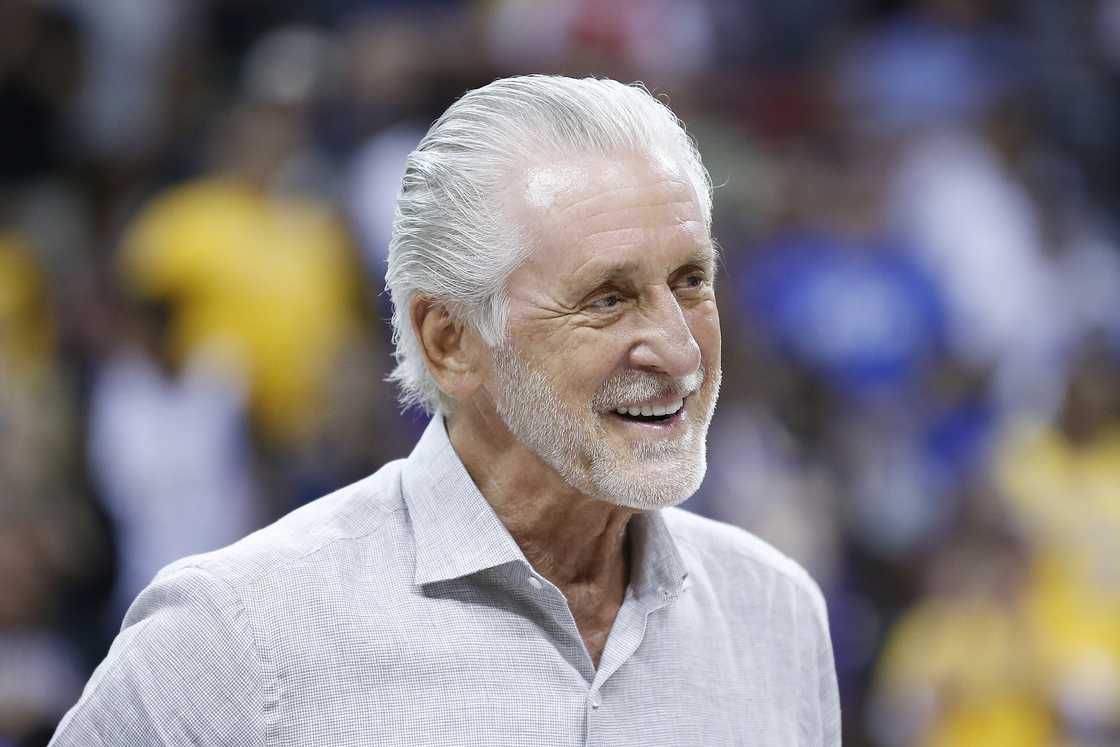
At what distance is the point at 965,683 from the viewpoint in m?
4.87

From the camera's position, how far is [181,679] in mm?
1965

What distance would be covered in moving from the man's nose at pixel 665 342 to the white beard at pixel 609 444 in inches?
0.8

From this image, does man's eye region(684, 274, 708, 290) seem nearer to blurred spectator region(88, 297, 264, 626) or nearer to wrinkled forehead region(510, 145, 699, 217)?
wrinkled forehead region(510, 145, 699, 217)

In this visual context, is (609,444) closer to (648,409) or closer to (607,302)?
(648,409)

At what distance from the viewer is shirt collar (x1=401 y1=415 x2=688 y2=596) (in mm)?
2080

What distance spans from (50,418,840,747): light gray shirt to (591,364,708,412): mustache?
206 mm

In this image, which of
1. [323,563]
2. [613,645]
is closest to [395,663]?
[323,563]

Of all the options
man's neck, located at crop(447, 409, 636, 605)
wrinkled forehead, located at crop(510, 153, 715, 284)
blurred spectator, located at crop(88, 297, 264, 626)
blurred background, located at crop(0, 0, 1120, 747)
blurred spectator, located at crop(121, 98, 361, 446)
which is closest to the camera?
wrinkled forehead, located at crop(510, 153, 715, 284)

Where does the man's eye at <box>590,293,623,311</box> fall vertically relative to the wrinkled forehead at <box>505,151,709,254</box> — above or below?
below

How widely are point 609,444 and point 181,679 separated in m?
0.58

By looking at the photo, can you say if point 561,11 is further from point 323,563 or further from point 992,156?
point 323,563

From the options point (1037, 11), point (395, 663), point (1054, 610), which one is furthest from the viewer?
point (1037, 11)

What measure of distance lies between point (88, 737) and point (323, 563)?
342mm

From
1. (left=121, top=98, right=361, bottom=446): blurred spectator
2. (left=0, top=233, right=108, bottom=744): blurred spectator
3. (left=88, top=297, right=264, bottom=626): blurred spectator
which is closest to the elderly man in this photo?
(left=0, top=233, right=108, bottom=744): blurred spectator
